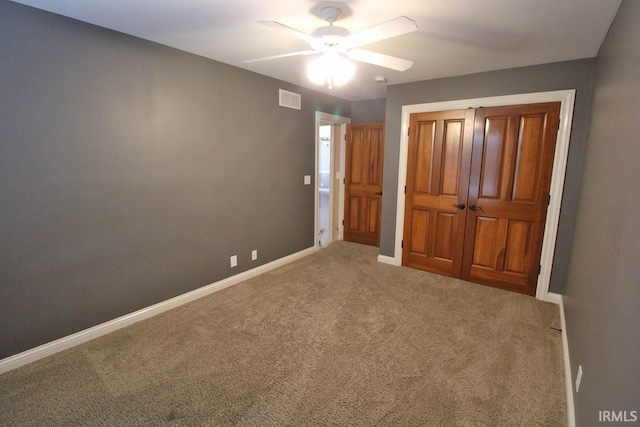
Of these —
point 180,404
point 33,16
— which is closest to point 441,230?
point 180,404

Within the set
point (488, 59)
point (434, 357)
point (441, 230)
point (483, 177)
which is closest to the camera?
point (434, 357)

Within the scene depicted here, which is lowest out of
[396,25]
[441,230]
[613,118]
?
[441,230]

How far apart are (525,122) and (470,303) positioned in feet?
6.52

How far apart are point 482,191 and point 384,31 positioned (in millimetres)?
2511

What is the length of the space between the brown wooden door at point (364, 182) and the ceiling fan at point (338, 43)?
9.16ft

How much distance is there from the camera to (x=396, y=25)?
5.26ft

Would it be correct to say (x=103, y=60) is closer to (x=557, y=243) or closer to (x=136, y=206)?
(x=136, y=206)

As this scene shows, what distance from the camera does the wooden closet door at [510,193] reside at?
3182 mm

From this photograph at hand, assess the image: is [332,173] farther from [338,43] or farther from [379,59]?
[338,43]

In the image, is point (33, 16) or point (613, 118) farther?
point (33, 16)

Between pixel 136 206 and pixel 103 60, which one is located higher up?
pixel 103 60

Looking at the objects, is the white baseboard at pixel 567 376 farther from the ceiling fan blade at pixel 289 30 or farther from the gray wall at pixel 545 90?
the ceiling fan blade at pixel 289 30

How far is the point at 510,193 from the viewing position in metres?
3.38

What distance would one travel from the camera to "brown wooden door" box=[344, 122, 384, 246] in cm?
496
